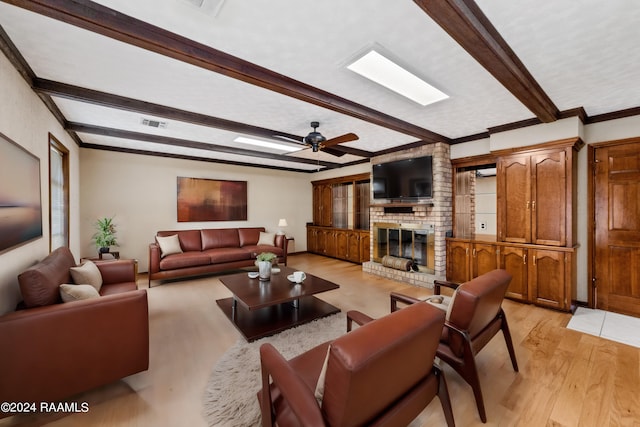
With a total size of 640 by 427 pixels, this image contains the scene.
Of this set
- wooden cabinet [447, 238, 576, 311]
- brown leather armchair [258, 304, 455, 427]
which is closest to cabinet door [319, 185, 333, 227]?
wooden cabinet [447, 238, 576, 311]

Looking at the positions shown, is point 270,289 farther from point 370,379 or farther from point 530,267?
point 530,267

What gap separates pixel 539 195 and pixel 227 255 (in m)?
5.24

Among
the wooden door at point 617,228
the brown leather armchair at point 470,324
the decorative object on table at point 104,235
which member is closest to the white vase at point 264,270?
the brown leather armchair at point 470,324

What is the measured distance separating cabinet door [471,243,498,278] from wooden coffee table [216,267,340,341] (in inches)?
97.4

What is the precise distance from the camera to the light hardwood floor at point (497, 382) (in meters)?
1.69

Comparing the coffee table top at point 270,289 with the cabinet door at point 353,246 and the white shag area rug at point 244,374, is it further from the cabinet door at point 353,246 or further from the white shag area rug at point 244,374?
the cabinet door at point 353,246

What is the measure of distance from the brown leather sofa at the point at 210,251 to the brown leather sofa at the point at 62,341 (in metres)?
2.58

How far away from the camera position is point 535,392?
1.93 meters

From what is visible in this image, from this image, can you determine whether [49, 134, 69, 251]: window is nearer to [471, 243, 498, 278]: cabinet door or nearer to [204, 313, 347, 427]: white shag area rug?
[204, 313, 347, 427]: white shag area rug

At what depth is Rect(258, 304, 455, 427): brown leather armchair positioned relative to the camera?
3.14 ft

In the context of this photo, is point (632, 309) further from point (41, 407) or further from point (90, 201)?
point (90, 201)

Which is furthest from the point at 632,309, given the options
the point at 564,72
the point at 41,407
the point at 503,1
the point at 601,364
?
the point at 41,407

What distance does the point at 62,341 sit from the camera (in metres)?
1.67

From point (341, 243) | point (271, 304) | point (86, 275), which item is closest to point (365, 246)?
point (341, 243)
